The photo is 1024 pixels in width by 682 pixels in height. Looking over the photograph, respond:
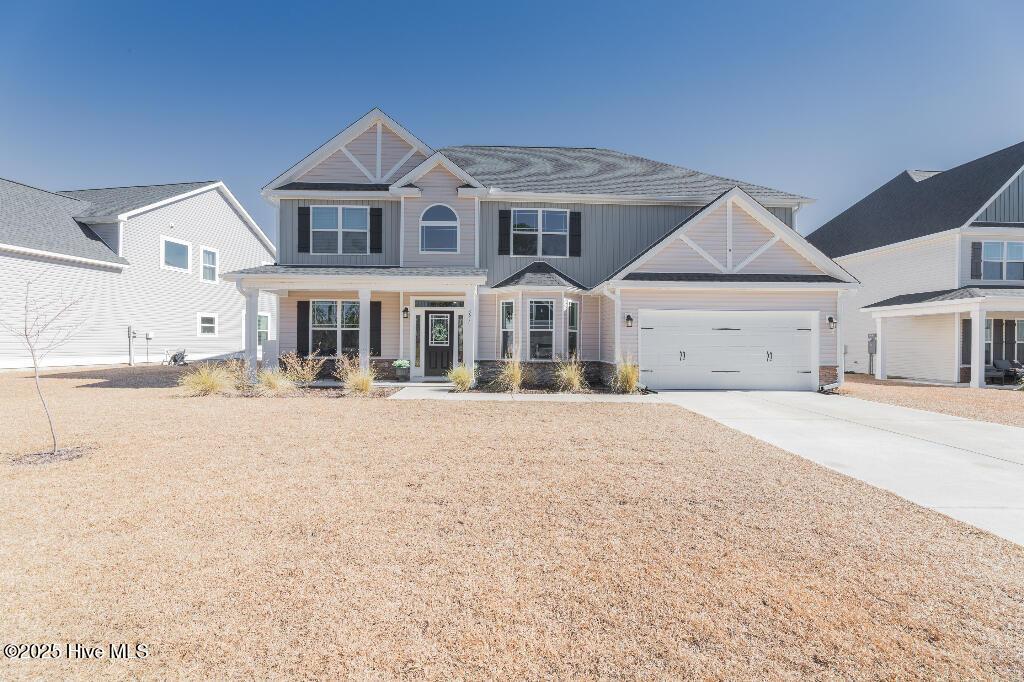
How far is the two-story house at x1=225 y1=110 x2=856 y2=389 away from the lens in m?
14.2

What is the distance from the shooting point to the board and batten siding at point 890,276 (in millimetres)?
18359

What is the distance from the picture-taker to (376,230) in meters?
16.4

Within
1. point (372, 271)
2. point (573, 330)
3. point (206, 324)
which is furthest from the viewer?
point (206, 324)

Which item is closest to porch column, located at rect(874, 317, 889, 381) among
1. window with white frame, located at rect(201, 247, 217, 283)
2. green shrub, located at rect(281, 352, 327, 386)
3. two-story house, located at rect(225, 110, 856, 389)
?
two-story house, located at rect(225, 110, 856, 389)

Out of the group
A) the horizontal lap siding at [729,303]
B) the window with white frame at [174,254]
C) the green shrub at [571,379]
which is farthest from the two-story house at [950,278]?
the window with white frame at [174,254]

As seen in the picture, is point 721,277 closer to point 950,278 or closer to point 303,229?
point 950,278

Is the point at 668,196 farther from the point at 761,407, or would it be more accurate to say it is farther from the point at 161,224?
the point at 161,224

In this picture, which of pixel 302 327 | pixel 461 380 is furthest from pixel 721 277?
pixel 302 327

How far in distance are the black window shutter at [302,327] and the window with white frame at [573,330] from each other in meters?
8.62

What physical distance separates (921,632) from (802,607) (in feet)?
1.91

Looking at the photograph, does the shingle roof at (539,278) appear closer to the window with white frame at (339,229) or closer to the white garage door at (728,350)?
the white garage door at (728,350)

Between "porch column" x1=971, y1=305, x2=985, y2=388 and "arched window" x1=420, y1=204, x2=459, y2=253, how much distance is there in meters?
17.3

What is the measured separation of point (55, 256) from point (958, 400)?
96.2 feet

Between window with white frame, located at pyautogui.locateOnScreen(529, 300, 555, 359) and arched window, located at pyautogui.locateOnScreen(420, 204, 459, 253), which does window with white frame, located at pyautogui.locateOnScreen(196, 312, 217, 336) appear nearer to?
arched window, located at pyautogui.locateOnScreen(420, 204, 459, 253)
